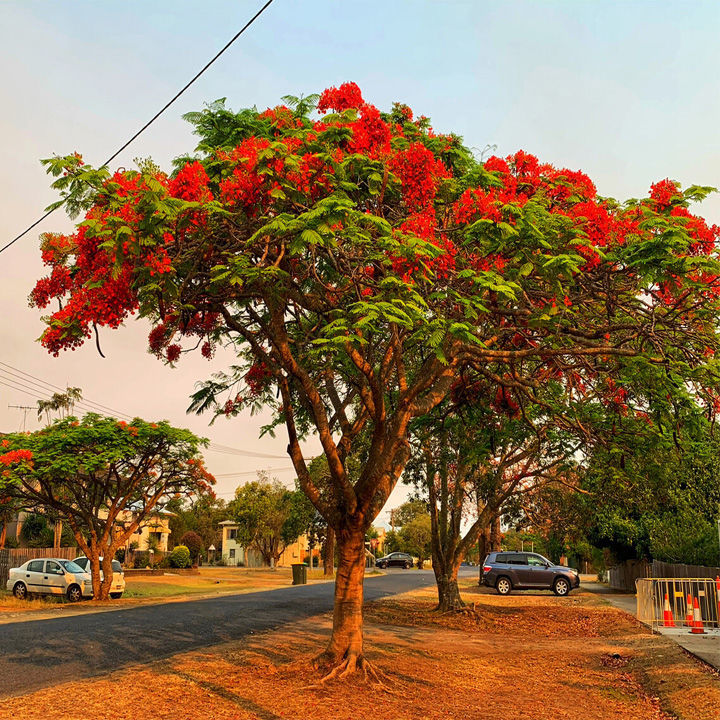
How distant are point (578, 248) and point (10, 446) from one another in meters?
22.0

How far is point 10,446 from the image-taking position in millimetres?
24984

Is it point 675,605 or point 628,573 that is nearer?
point 675,605

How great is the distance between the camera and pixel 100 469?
25.7 metres

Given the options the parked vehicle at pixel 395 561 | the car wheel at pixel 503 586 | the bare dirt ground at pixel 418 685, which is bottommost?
the parked vehicle at pixel 395 561

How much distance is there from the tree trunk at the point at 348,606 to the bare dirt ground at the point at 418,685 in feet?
1.37

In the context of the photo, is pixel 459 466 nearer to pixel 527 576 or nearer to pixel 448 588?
pixel 448 588

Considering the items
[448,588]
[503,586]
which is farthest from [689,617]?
[503,586]

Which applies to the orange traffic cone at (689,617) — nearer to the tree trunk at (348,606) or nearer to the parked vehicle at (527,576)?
the tree trunk at (348,606)

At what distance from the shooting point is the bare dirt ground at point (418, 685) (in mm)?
8602

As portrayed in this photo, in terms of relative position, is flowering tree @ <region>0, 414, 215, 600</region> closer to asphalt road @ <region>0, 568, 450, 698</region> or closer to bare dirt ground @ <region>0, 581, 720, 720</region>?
asphalt road @ <region>0, 568, 450, 698</region>

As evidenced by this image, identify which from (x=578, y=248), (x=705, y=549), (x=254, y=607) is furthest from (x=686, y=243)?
(x=254, y=607)

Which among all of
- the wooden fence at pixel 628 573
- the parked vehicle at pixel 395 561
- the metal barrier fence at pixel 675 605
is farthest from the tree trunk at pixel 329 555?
the metal barrier fence at pixel 675 605

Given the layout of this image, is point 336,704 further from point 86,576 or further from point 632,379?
point 86,576

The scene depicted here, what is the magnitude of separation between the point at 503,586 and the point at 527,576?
3.97 ft
